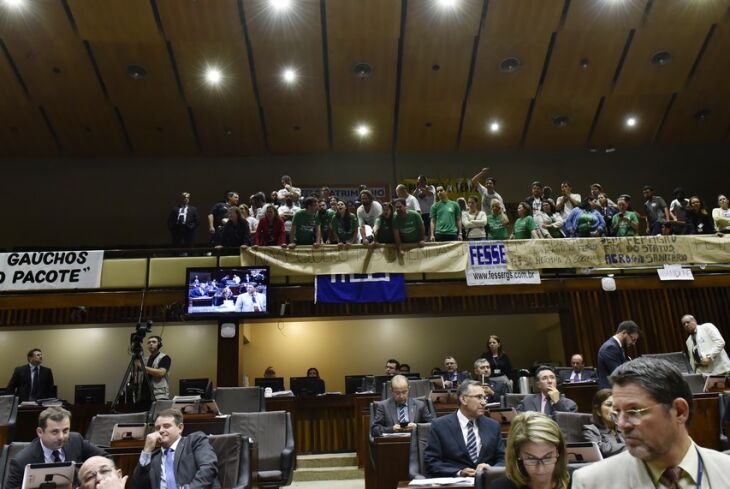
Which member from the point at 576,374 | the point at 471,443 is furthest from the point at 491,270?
the point at 471,443

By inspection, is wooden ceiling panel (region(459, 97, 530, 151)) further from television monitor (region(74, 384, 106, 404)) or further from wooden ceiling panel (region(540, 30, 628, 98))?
television monitor (region(74, 384, 106, 404))

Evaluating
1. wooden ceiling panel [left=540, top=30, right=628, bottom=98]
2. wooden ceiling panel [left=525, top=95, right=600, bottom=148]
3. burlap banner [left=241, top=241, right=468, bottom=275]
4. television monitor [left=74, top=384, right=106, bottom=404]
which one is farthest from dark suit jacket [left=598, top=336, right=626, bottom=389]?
wooden ceiling panel [left=525, top=95, right=600, bottom=148]

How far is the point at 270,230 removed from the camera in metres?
7.64

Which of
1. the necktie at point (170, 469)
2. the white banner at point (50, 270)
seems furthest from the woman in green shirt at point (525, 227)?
the necktie at point (170, 469)

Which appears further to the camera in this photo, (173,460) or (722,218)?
(722,218)

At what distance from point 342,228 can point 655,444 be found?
650 centimetres

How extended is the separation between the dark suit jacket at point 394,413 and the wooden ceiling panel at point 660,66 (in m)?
8.28

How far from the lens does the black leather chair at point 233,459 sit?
345cm

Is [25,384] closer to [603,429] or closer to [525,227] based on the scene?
[603,429]

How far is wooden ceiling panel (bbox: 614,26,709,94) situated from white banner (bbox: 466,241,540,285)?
5.30 meters

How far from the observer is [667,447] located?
1.16 metres

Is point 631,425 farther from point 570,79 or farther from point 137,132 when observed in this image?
point 137,132

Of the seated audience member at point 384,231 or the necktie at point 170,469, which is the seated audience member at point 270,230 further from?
the necktie at point 170,469

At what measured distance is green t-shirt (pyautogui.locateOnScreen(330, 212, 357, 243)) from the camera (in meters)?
7.55
